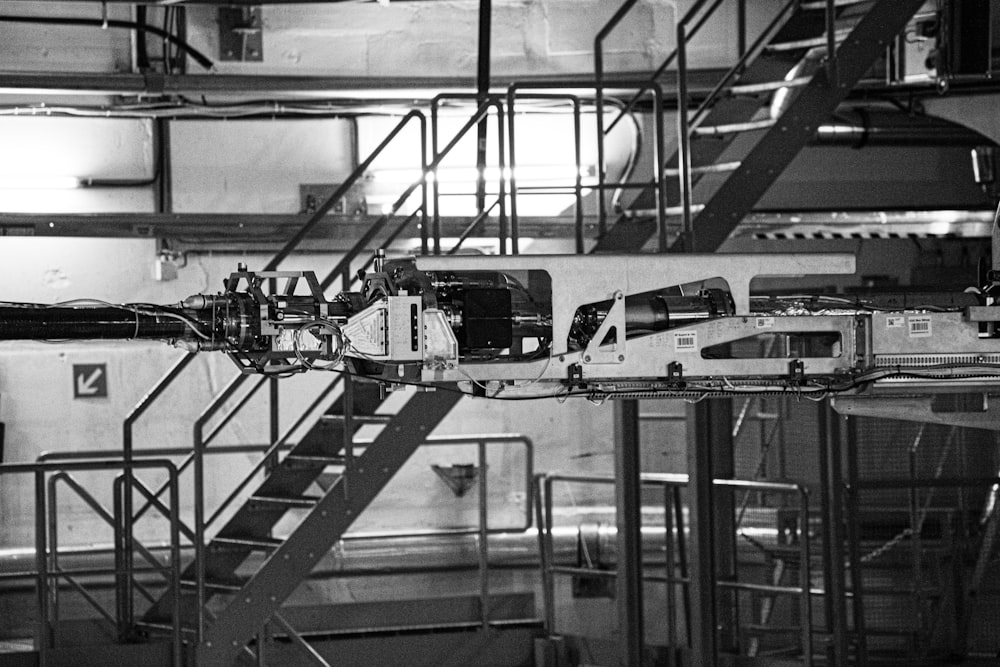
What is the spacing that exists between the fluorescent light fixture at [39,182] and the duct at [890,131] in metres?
5.21

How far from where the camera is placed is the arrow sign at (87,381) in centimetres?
980

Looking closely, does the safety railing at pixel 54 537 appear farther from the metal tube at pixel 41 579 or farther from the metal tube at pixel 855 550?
the metal tube at pixel 855 550

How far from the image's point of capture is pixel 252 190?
10.1 metres

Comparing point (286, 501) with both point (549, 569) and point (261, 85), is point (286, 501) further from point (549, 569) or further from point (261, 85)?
point (261, 85)

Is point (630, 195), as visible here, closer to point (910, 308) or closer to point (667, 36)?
point (667, 36)

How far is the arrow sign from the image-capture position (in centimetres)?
980

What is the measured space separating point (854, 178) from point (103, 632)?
248 inches

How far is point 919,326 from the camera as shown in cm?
482

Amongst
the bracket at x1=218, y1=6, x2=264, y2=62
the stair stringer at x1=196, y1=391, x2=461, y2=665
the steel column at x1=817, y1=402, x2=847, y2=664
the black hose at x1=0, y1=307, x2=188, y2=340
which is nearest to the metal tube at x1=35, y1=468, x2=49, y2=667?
the stair stringer at x1=196, y1=391, x2=461, y2=665

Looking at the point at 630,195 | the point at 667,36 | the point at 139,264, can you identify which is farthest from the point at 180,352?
the point at 667,36

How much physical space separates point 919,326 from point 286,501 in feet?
14.2

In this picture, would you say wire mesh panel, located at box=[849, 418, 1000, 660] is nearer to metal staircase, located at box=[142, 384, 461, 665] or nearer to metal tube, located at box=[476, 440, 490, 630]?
metal tube, located at box=[476, 440, 490, 630]

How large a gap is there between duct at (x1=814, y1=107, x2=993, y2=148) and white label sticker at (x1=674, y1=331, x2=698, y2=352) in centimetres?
551

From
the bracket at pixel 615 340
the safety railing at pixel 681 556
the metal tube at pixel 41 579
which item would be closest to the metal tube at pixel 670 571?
the safety railing at pixel 681 556
